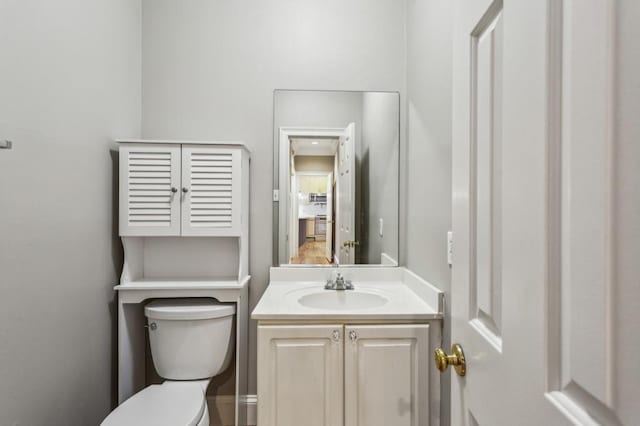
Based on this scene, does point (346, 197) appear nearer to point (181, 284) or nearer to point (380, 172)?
point (380, 172)

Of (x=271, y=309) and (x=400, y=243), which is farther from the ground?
(x=400, y=243)

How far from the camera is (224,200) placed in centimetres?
167

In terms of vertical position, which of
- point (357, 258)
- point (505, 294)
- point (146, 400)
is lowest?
point (146, 400)

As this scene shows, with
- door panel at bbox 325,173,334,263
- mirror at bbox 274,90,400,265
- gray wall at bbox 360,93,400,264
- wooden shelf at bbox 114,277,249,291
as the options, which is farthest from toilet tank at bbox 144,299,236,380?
gray wall at bbox 360,93,400,264

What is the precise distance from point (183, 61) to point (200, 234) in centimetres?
104

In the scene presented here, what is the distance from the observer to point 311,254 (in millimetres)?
1896

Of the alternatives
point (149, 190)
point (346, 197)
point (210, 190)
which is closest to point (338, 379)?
point (346, 197)

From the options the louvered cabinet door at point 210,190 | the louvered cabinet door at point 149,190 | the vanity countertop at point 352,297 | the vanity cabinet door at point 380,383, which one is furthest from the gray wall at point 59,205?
the vanity cabinet door at point 380,383

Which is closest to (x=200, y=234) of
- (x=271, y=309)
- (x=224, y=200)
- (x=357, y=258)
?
(x=224, y=200)

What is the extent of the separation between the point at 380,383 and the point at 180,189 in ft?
4.37

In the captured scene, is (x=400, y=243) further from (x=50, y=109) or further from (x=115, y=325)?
(x=50, y=109)

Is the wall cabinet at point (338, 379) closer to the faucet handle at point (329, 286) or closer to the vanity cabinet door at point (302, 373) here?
the vanity cabinet door at point (302, 373)

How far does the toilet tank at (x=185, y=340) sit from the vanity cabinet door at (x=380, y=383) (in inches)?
28.6

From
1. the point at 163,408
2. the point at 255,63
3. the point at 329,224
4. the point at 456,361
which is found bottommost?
the point at 163,408
